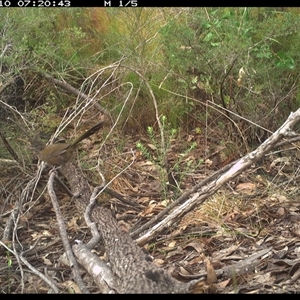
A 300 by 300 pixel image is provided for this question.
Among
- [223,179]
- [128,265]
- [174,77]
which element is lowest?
[128,265]

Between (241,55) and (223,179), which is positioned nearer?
(223,179)

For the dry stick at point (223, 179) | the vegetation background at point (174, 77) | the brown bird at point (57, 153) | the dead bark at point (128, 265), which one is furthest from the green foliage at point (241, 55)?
the dead bark at point (128, 265)

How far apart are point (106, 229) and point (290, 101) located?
2192 millimetres

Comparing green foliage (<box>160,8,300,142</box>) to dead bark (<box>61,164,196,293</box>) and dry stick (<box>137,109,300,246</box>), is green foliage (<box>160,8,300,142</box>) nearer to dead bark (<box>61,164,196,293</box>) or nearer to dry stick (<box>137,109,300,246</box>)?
dry stick (<box>137,109,300,246</box>)

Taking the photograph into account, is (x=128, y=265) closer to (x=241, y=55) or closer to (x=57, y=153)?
(x=57, y=153)

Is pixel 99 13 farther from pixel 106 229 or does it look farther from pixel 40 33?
pixel 106 229

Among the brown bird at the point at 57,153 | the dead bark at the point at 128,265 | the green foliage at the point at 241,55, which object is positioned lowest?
the dead bark at the point at 128,265

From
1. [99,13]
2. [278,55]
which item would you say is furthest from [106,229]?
[99,13]

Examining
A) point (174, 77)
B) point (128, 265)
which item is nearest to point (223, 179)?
point (128, 265)

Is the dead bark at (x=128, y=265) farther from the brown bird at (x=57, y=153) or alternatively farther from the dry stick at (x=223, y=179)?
the brown bird at (x=57, y=153)

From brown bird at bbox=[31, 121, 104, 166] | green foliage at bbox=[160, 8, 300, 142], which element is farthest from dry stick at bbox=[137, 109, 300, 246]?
green foliage at bbox=[160, 8, 300, 142]

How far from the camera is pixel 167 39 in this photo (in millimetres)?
4602

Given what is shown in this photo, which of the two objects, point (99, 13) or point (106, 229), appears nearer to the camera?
point (106, 229)

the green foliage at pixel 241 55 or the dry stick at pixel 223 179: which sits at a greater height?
the green foliage at pixel 241 55
